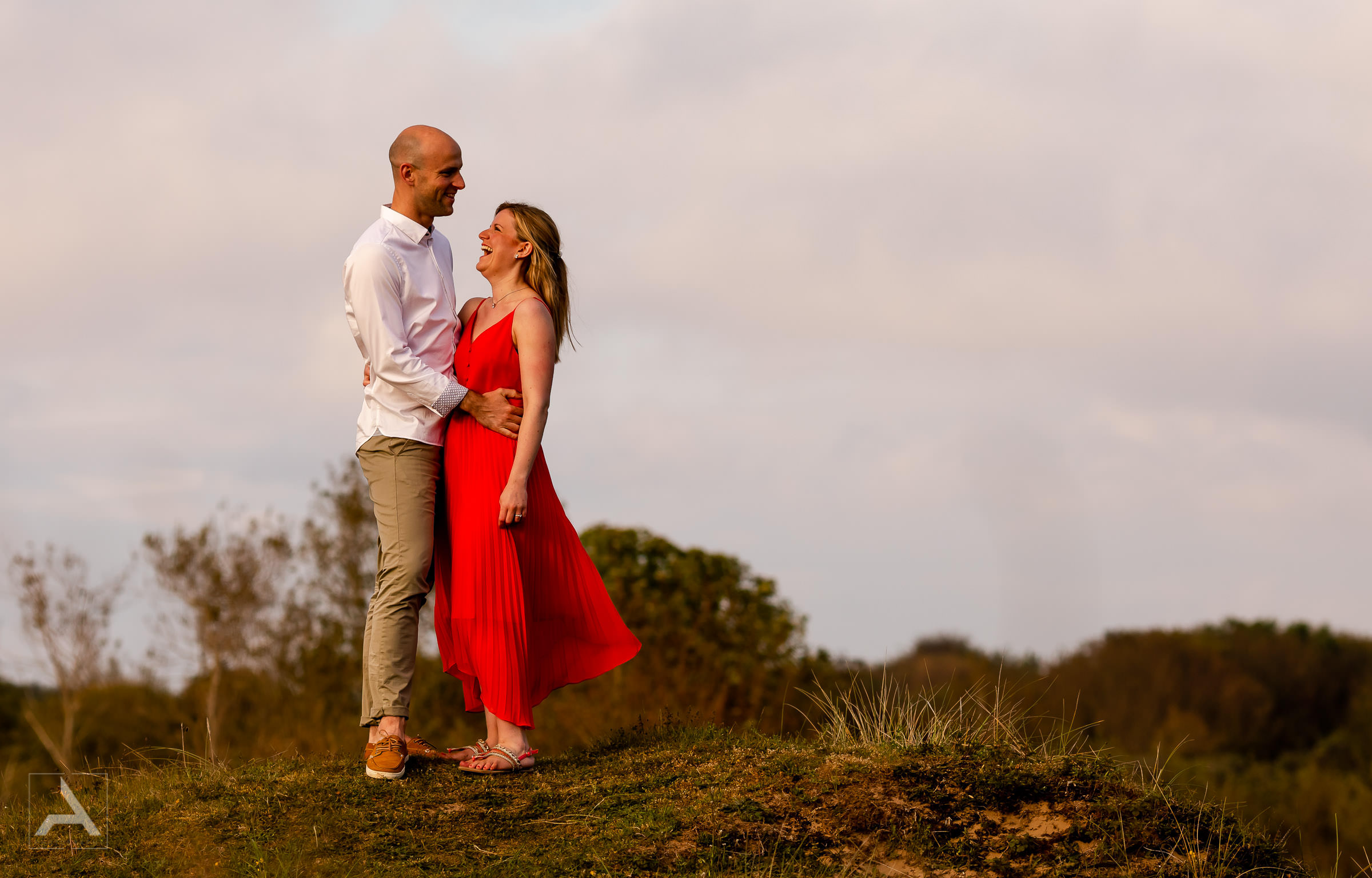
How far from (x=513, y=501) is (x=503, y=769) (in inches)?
48.3

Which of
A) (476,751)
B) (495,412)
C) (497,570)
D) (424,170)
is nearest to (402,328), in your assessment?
(495,412)

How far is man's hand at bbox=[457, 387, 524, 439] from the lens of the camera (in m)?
5.28

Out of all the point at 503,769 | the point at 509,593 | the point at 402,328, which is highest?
the point at 402,328

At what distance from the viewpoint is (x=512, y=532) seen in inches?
211

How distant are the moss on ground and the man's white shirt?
1625mm

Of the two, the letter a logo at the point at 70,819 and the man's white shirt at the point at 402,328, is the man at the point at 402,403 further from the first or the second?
the letter a logo at the point at 70,819

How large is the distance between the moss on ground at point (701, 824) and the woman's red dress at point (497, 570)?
465mm

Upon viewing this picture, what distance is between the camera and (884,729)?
541 cm

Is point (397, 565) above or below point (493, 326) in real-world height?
below

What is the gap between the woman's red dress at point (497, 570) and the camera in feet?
17.4

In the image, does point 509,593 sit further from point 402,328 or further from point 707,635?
point 707,635

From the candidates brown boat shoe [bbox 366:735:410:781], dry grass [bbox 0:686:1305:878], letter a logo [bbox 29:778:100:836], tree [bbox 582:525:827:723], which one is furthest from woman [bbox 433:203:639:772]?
tree [bbox 582:525:827:723]

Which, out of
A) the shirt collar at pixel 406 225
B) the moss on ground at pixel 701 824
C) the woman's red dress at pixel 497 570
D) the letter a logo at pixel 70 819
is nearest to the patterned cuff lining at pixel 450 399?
the woman's red dress at pixel 497 570

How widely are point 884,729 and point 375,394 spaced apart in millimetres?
2785
